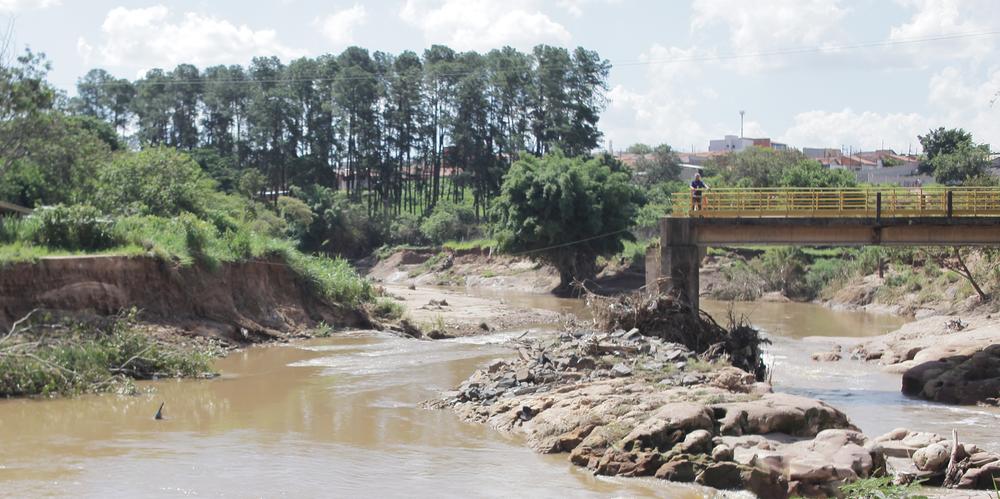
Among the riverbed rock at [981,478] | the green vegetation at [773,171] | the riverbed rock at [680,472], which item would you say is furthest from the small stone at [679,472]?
the green vegetation at [773,171]

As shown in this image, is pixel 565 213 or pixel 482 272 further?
pixel 482 272

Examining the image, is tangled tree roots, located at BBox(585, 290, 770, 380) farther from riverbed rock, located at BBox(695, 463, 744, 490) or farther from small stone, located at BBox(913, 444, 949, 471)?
riverbed rock, located at BBox(695, 463, 744, 490)

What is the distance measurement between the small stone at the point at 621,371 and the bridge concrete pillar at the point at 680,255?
9.40 m

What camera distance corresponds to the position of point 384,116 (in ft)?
326

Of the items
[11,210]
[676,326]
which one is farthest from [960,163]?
[11,210]

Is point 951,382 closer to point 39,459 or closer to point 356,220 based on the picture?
point 39,459

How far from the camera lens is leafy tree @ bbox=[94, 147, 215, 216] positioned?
4453cm

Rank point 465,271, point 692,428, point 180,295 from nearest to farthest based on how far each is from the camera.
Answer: point 692,428 → point 180,295 → point 465,271

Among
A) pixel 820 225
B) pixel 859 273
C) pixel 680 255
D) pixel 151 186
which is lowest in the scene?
pixel 859 273

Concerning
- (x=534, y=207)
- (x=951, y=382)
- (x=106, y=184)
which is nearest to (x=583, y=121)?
(x=534, y=207)

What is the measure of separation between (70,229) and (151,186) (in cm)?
1410

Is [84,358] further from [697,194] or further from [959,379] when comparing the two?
[959,379]

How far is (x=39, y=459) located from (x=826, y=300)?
1946 inches

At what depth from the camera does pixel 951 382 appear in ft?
91.8
